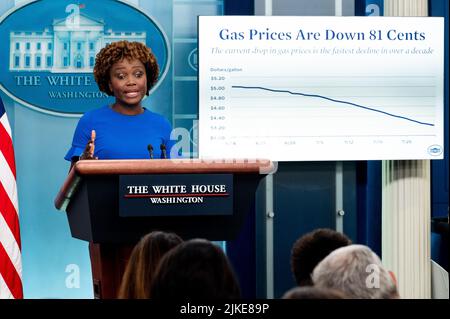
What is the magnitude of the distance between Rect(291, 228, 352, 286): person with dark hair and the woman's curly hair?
1.51m

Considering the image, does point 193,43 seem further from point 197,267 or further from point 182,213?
point 197,267

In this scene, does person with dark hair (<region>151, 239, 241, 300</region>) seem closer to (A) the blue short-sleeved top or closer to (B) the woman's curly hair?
(A) the blue short-sleeved top

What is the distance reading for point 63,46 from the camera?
4.94 metres

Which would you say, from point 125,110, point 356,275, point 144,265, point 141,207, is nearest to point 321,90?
point 125,110

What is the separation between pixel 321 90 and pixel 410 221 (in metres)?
0.93

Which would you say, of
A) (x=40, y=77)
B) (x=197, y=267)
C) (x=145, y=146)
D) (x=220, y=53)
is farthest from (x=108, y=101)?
(x=197, y=267)

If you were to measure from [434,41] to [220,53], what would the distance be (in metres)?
1.22

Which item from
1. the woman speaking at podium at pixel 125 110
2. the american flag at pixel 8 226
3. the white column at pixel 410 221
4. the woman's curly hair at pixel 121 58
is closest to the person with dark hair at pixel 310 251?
the woman speaking at podium at pixel 125 110

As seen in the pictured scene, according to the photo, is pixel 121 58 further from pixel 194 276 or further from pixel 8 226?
pixel 194 276

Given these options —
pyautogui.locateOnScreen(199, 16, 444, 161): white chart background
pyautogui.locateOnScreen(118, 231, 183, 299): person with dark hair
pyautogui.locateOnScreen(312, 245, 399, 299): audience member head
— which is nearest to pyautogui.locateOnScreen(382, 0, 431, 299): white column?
pyautogui.locateOnScreen(199, 16, 444, 161): white chart background

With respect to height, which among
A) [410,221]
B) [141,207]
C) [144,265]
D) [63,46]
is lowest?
[410,221]

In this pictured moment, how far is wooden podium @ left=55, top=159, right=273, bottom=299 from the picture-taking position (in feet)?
9.25

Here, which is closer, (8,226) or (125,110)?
(125,110)

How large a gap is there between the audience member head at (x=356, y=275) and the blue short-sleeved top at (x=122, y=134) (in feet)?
5.83
